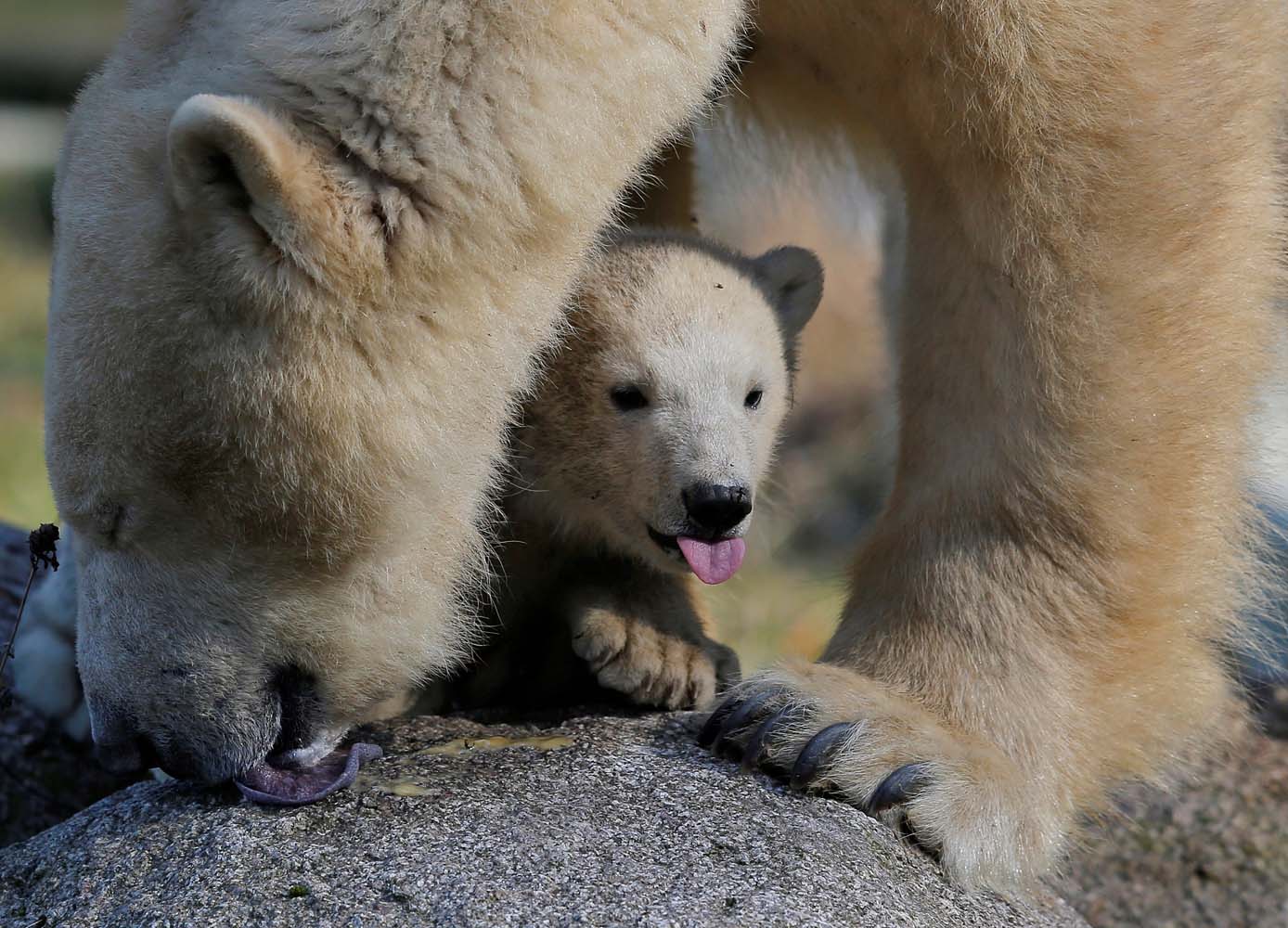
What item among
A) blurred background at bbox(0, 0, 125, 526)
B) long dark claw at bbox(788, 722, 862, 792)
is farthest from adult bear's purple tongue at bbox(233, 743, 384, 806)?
blurred background at bbox(0, 0, 125, 526)

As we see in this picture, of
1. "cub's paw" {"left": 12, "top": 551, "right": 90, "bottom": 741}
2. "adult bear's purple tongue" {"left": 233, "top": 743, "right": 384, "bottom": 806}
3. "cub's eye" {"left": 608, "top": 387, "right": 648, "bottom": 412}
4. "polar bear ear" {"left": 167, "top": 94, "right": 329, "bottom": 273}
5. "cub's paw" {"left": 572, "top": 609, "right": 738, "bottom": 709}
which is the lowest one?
"cub's paw" {"left": 12, "top": 551, "right": 90, "bottom": 741}

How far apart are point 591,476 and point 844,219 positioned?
2.29m

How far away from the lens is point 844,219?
4363 mm

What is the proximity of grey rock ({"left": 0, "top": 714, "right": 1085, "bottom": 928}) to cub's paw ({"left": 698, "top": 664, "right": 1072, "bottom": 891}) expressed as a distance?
5 cm

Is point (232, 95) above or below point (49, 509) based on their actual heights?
above

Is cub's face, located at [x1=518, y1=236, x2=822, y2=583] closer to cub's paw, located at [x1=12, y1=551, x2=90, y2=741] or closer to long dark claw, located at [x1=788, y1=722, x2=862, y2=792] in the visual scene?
long dark claw, located at [x1=788, y1=722, x2=862, y2=792]

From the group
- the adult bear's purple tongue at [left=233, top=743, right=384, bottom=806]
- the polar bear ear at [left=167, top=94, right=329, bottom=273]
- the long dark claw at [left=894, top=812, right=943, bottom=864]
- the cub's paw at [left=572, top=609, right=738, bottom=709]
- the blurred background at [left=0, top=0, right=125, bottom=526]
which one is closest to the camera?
the polar bear ear at [left=167, top=94, right=329, bottom=273]

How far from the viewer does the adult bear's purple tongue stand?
75.2 inches

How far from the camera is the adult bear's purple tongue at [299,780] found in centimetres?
191

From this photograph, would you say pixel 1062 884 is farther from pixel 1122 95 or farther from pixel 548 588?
pixel 1122 95

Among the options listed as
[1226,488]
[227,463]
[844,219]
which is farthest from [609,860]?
[844,219]

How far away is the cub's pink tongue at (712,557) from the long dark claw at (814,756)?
10.3 inches

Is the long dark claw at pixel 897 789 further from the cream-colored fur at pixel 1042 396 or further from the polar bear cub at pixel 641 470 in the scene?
the polar bear cub at pixel 641 470

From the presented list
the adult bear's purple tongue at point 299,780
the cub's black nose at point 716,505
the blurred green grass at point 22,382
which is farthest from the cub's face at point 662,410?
the blurred green grass at point 22,382
